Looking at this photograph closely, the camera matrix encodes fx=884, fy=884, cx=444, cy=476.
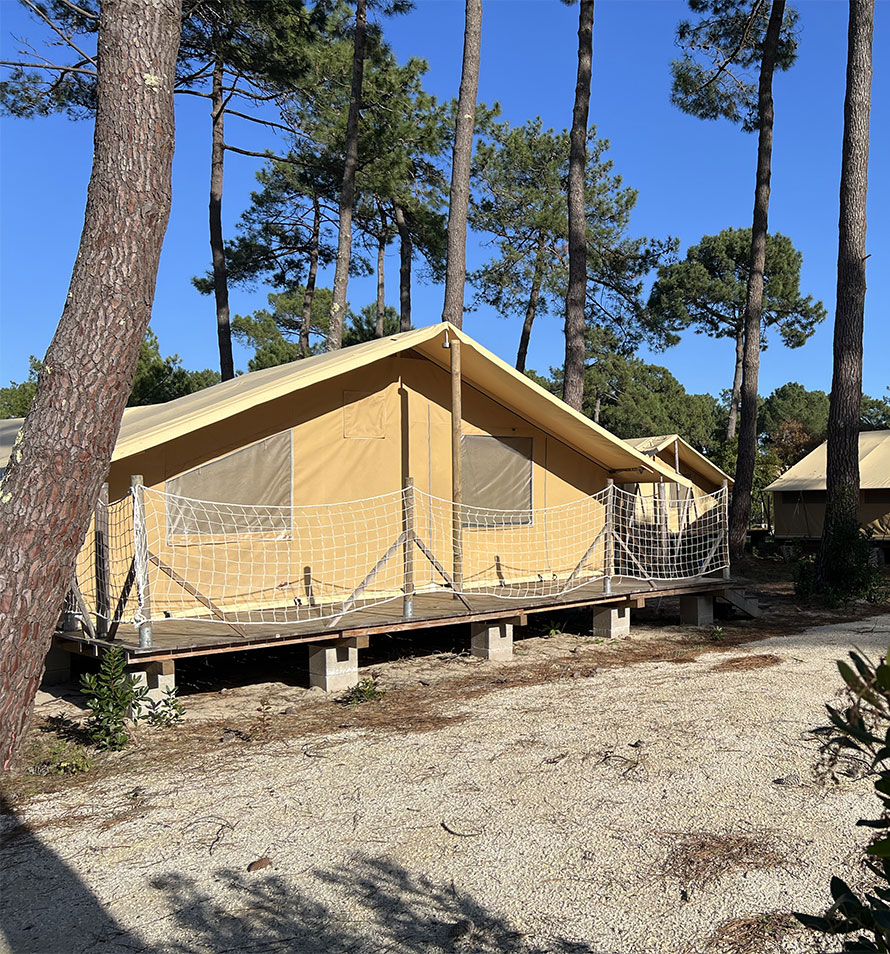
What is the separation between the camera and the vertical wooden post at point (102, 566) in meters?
6.16

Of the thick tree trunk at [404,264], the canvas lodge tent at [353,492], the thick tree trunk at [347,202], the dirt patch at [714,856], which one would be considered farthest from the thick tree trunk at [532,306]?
the dirt patch at [714,856]

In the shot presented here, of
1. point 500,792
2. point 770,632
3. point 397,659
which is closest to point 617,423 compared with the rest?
point 770,632

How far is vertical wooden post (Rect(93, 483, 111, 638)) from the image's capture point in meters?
6.16

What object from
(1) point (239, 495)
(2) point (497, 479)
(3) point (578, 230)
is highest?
(3) point (578, 230)

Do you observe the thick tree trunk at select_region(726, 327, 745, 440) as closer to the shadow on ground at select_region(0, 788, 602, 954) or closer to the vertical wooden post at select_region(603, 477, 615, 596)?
the vertical wooden post at select_region(603, 477, 615, 596)

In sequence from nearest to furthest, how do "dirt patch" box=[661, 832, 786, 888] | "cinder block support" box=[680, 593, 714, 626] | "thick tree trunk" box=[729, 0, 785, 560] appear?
"dirt patch" box=[661, 832, 786, 888]
"cinder block support" box=[680, 593, 714, 626]
"thick tree trunk" box=[729, 0, 785, 560]

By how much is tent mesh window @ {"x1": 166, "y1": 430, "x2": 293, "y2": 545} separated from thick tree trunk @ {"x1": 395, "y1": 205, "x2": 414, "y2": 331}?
1277 cm

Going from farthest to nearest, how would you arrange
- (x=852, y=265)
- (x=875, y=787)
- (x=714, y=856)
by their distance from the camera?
(x=852, y=265) < (x=714, y=856) < (x=875, y=787)

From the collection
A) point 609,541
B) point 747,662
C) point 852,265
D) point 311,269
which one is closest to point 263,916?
point 747,662

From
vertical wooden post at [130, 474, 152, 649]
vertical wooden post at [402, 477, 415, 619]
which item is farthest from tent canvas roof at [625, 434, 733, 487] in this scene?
vertical wooden post at [130, 474, 152, 649]

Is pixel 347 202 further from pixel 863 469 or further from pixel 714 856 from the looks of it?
pixel 714 856

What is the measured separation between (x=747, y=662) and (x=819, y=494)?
573 inches

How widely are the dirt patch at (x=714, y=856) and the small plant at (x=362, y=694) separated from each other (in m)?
3.22

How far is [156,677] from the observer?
6.18 m
